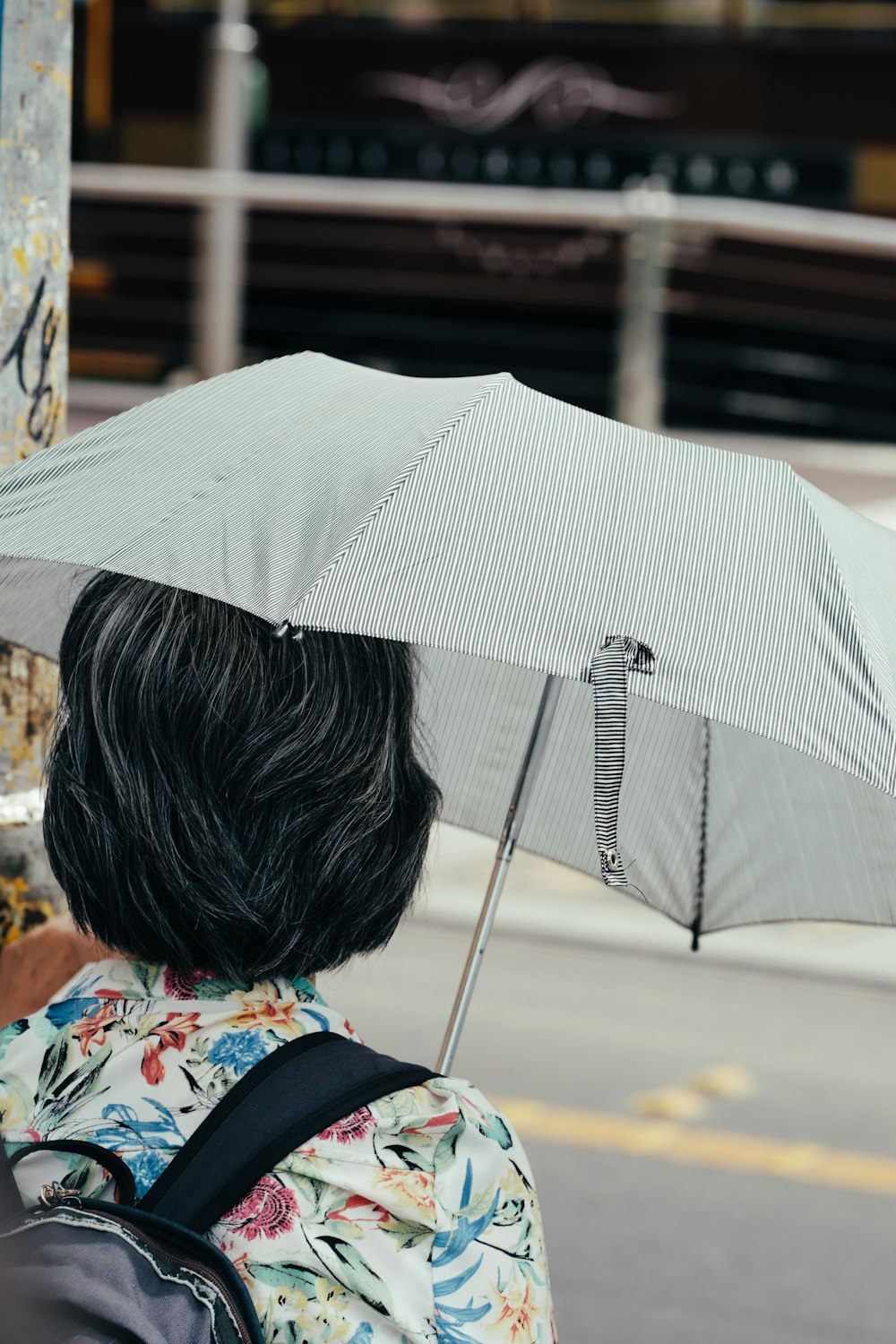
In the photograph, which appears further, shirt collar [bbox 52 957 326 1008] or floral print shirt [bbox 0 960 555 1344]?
shirt collar [bbox 52 957 326 1008]

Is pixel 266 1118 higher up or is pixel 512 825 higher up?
pixel 266 1118

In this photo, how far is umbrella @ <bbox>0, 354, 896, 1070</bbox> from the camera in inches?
51.1

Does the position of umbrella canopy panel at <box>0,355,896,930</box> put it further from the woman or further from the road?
the road

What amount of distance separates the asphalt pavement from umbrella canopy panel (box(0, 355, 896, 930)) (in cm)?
193

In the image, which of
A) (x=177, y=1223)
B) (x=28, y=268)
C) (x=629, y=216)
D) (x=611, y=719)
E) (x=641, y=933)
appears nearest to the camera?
(x=177, y=1223)

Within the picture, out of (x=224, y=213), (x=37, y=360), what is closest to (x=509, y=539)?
(x=37, y=360)

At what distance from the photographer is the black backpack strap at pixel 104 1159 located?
44.0 inches

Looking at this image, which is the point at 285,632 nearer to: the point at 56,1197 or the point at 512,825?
the point at 56,1197

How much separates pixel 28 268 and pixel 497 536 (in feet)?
3.75

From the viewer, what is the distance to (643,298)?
6.41m

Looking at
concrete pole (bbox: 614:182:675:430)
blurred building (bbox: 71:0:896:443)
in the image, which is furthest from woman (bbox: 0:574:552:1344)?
blurred building (bbox: 71:0:896:443)

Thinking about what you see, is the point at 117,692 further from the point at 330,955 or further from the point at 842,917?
the point at 842,917

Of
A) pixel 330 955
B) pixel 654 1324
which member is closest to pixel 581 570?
pixel 330 955

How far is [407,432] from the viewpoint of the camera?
1.48 meters
